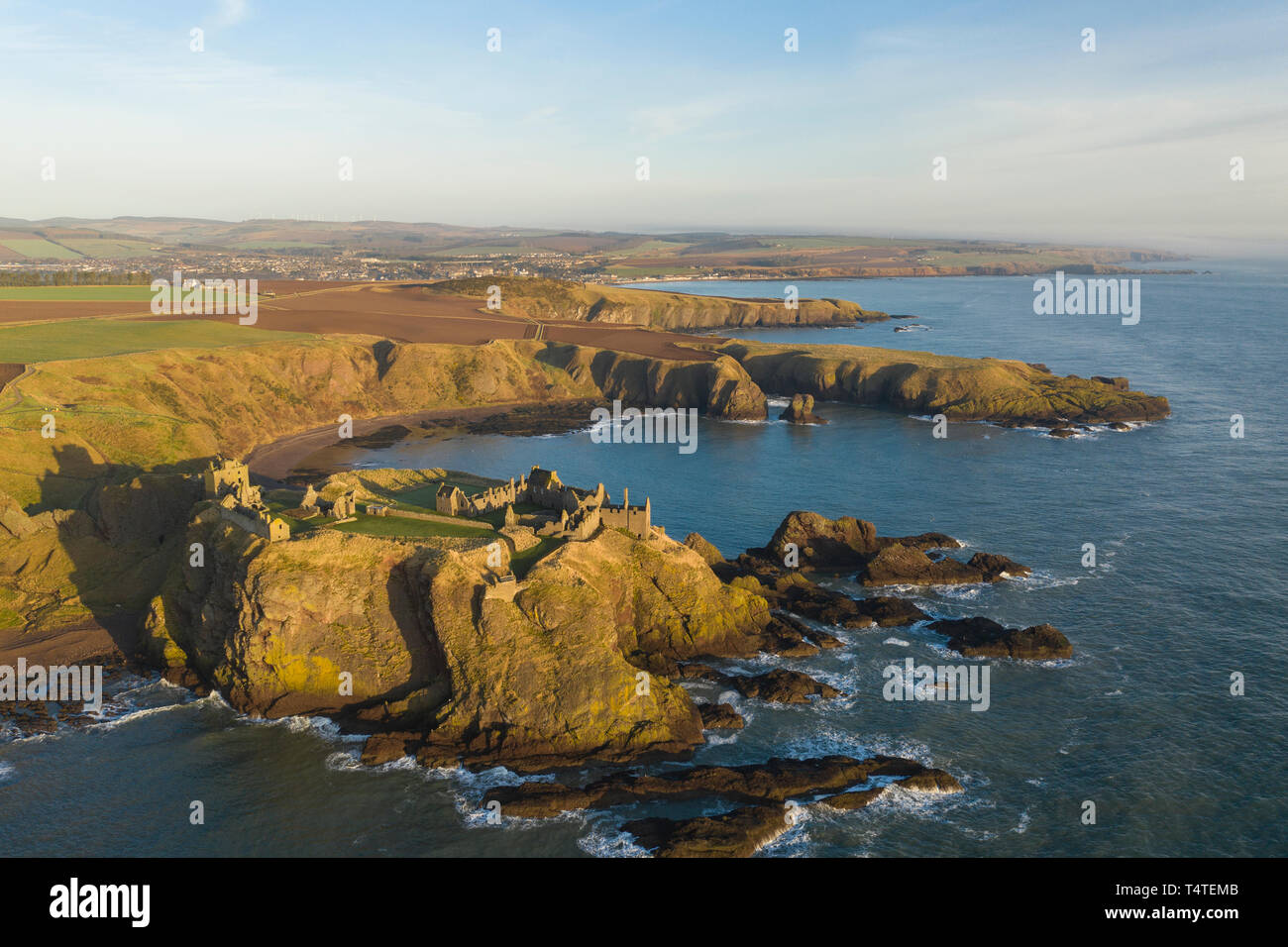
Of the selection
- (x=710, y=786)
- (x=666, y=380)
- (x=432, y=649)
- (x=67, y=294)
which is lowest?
(x=710, y=786)

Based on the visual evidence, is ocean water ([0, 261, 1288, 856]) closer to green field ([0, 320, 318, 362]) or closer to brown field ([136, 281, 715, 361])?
green field ([0, 320, 318, 362])

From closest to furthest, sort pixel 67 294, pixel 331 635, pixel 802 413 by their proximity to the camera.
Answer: pixel 331 635
pixel 802 413
pixel 67 294

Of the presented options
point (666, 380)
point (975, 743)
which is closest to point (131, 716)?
point (975, 743)

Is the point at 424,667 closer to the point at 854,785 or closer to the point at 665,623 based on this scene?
the point at 665,623

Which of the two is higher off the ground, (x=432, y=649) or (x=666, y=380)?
(x=666, y=380)

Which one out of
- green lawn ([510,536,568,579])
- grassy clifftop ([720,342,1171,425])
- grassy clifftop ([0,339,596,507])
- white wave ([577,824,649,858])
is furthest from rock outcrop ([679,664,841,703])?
grassy clifftop ([720,342,1171,425])

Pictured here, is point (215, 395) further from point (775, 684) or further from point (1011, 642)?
point (1011, 642)

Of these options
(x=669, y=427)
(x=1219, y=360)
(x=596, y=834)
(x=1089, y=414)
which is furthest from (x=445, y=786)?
(x=1219, y=360)
